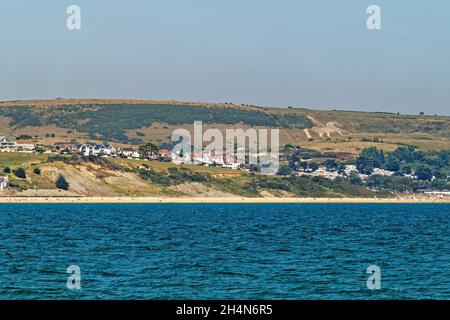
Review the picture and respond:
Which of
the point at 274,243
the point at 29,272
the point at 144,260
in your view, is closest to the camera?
the point at 29,272

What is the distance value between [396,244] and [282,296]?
3614cm

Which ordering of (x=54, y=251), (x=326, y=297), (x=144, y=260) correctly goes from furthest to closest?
1. (x=54, y=251)
2. (x=144, y=260)
3. (x=326, y=297)

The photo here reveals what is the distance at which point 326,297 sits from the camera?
37.9 m

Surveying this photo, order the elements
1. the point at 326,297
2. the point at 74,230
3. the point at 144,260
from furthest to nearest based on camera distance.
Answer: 1. the point at 74,230
2. the point at 144,260
3. the point at 326,297
